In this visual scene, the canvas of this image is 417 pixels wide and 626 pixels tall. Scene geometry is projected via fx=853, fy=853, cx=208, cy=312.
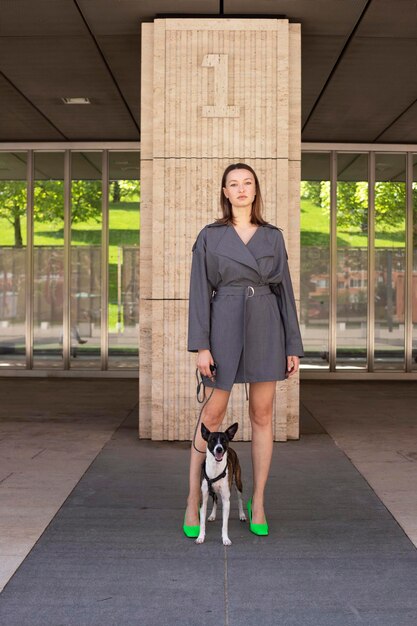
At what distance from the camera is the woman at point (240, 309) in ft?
14.2

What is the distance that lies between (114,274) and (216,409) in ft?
35.1

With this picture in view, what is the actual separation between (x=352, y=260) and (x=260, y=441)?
35.2ft

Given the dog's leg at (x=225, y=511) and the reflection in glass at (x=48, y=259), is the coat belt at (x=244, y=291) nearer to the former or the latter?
the dog's leg at (x=225, y=511)

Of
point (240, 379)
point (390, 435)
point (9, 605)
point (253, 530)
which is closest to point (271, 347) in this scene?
point (240, 379)

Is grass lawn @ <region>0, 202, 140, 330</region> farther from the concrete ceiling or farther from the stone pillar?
the stone pillar

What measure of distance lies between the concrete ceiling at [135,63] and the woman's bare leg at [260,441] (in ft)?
14.5

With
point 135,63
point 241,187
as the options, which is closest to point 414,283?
point 135,63

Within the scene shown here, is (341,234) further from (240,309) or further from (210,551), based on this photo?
(210,551)

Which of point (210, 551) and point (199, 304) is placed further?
point (199, 304)

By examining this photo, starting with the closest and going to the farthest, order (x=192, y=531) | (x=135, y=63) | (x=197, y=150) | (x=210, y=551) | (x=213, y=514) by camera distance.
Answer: (x=210, y=551) → (x=192, y=531) → (x=213, y=514) → (x=197, y=150) → (x=135, y=63)

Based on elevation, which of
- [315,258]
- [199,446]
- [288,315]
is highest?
[315,258]

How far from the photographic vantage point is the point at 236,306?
4363mm

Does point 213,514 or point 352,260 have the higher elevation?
point 352,260

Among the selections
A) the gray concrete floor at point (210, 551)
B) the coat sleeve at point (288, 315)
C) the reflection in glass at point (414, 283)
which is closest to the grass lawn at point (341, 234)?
the reflection in glass at point (414, 283)
